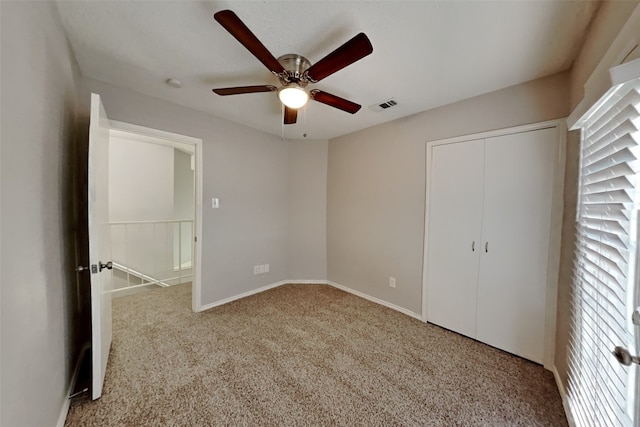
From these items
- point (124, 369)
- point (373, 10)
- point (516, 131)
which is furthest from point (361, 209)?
point (124, 369)

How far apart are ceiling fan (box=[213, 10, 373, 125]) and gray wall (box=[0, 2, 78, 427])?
0.79 metres

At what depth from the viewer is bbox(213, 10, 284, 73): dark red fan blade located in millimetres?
1049

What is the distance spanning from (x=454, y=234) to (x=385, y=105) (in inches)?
59.6

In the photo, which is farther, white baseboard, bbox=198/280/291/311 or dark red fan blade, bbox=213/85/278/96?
white baseboard, bbox=198/280/291/311

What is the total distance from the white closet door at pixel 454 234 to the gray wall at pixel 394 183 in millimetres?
137

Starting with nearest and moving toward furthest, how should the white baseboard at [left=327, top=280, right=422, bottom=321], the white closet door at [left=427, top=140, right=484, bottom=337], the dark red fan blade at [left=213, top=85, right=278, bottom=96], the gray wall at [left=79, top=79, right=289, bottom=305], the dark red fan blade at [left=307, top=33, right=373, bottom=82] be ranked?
1. the dark red fan blade at [left=307, top=33, right=373, bottom=82]
2. the dark red fan blade at [left=213, top=85, right=278, bottom=96]
3. the white closet door at [left=427, top=140, right=484, bottom=337]
4. the gray wall at [left=79, top=79, right=289, bottom=305]
5. the white baseboard at [left=327, top=280, right=422, bottom=321]

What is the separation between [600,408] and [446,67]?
2136 mm

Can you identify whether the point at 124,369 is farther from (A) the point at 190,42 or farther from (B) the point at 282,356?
(A) the point at 190,42

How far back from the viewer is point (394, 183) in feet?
9.49

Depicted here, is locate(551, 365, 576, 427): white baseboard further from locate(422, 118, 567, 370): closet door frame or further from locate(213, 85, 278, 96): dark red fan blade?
locate(213, 85, 278, 96): dark red fan blade

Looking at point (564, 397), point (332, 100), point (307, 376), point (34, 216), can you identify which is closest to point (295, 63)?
point (332, 100)

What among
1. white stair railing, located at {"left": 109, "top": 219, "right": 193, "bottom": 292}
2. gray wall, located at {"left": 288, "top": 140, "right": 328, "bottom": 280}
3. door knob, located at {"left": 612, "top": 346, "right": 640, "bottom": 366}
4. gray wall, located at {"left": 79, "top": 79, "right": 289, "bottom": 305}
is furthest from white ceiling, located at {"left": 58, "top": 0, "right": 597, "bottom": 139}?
white stair railing, located at {"left": 109, "top": 219, "right": 193, "bottom": 292}

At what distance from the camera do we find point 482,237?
7.26 ft

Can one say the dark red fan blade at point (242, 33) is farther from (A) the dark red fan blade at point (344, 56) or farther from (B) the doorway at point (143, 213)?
(B) the doorway at point (143, 213)
